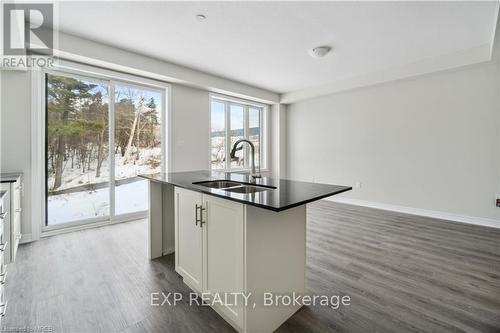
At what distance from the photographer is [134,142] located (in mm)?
4008

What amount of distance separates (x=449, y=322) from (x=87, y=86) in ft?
16.1

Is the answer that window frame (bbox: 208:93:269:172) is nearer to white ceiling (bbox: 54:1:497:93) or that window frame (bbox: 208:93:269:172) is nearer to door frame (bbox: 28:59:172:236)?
white ceiling (bbox: 54:1:497:93)

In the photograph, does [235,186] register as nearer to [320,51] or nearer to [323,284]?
[323,284]

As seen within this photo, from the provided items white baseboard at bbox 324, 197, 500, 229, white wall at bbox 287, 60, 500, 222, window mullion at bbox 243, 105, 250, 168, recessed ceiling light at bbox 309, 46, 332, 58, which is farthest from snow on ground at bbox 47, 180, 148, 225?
white baseboard at bbox 324, 197, 500, 229

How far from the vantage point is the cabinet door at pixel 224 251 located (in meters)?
1.40

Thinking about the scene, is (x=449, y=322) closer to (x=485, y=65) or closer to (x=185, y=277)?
(x=185, y=277)

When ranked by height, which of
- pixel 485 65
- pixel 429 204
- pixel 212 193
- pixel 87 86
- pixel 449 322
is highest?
pixel 485 65

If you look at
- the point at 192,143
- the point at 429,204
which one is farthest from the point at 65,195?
A: the point at 429,204

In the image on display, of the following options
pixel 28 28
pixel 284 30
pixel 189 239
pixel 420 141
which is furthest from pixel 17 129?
pixel 420 141

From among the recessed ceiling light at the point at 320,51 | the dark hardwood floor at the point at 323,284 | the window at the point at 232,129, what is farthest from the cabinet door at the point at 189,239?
the window at the point at 232,129

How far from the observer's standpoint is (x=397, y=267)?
7.46ft

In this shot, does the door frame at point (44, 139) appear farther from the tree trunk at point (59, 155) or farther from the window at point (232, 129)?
the window at point (232, 129)

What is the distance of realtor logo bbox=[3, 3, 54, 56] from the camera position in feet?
7.23

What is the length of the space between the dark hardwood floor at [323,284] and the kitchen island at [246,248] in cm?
18
